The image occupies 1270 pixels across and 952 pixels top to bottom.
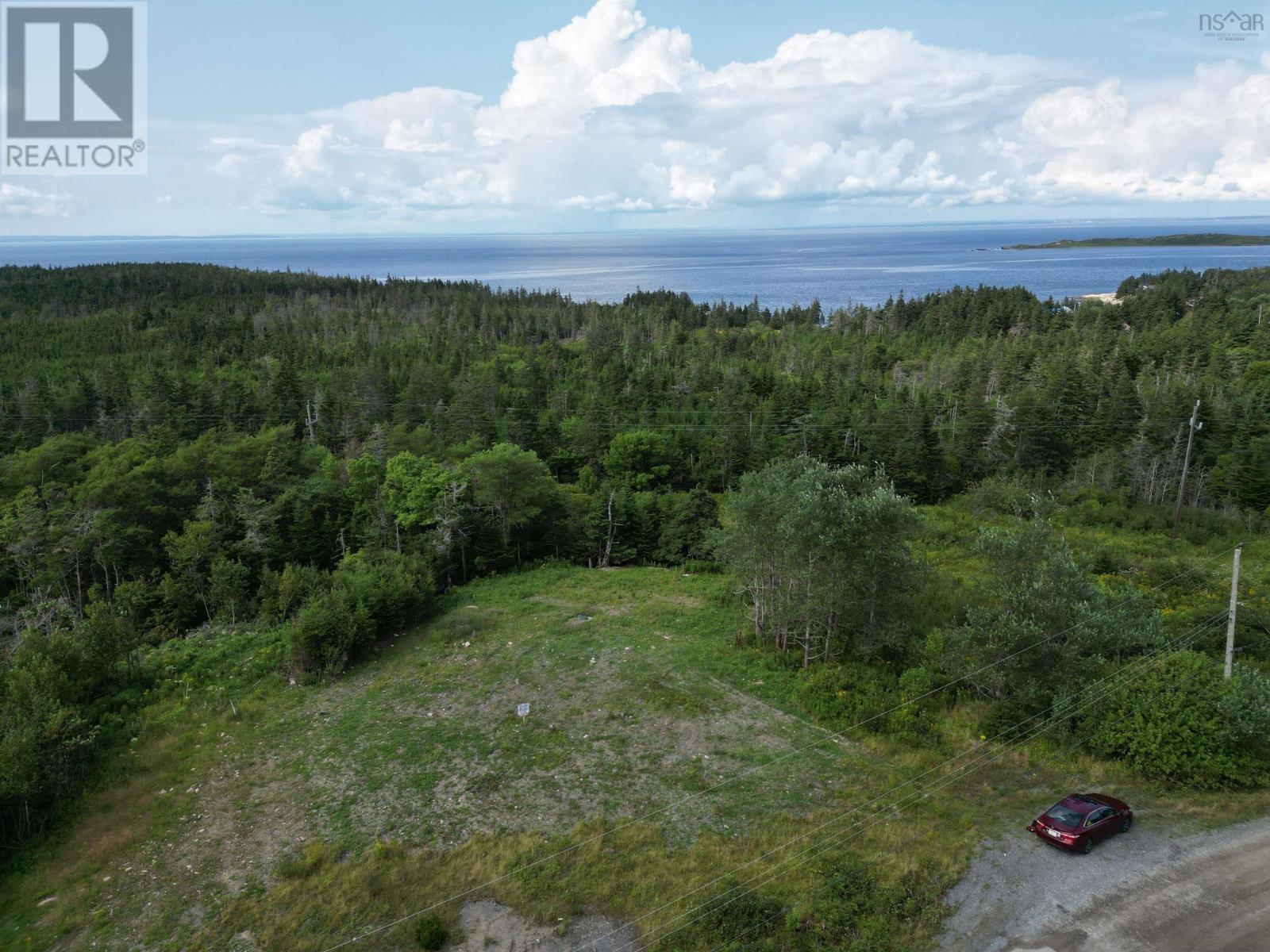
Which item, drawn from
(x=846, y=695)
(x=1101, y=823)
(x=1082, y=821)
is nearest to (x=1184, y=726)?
(x=1101, y=823)

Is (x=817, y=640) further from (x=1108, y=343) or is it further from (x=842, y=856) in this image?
(x=1108, y=343)

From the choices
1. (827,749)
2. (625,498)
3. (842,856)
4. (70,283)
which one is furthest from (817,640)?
(70,283)

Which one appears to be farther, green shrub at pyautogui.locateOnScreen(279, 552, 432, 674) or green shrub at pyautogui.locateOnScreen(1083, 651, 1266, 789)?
green shrub at pyautogui.locateOnScreen(279, 552, 432, 674)

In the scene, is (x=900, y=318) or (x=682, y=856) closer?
(x=682, y=856)

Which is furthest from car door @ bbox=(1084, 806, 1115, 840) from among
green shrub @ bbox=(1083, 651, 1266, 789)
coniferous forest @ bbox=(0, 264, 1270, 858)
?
coniferous forest @ bbox=(0, 264, 1270, 858)

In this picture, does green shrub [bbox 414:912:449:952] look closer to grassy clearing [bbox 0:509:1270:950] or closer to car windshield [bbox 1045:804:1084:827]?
grassy clearing [bbox 0:509:1270:950]
